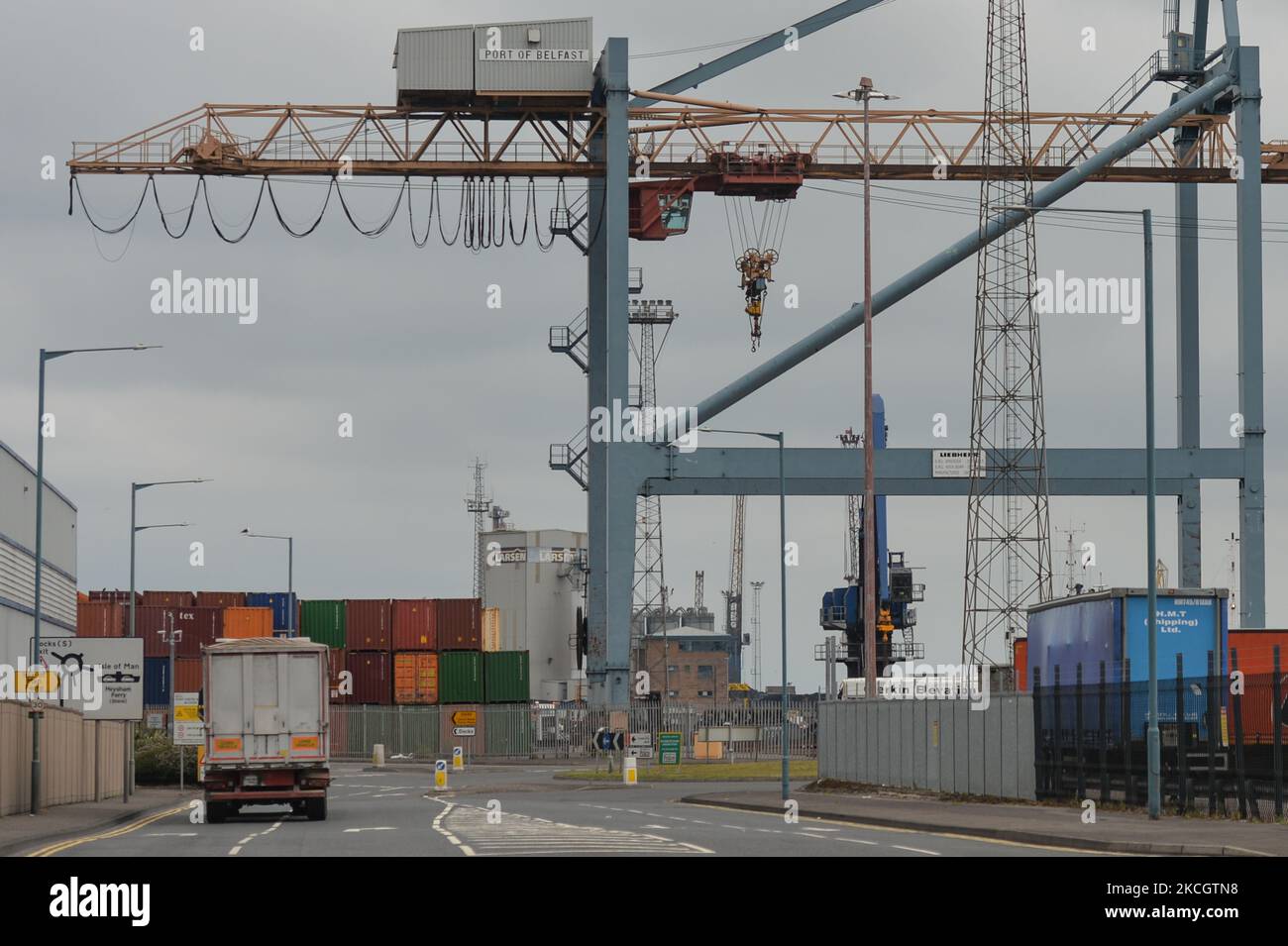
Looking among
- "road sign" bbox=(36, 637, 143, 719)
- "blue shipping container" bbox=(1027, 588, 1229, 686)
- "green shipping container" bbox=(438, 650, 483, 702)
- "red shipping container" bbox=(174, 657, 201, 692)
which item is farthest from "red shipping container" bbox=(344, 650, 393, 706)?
"blue shipping container" bbox=(1027, 588, 1229, 686)

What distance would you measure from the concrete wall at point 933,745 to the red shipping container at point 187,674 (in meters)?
46.6

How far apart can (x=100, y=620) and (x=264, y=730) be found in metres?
59.6

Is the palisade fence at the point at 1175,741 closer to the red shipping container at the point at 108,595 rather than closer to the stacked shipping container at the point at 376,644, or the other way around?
the stacked shipping container at the point at 376,644

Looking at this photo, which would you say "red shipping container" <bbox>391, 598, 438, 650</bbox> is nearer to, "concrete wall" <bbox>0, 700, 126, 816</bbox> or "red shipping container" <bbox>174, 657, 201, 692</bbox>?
"red shipping container" <bbox>174, 657, 201, 692</bbox>

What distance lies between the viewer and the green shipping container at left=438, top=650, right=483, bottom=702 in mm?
87625

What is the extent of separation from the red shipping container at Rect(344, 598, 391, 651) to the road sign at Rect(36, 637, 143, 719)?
43.0m

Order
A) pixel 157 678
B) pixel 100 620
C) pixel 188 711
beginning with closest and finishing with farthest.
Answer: pixel 188 711
pixel 157 678
pixel 100 620

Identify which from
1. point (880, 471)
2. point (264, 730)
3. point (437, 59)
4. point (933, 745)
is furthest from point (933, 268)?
point (264, 730)

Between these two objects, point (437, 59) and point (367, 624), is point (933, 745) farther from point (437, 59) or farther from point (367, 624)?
point (367, 624)

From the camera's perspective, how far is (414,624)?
8956 cm
